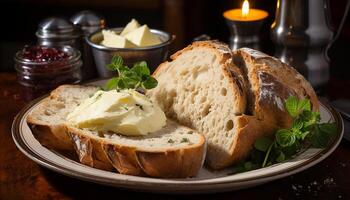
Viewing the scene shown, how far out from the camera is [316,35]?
8.32 feet

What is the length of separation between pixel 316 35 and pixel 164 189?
1263 millimetres

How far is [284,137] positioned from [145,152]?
421 millimetres

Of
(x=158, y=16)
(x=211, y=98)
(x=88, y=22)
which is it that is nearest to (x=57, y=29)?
(x=88, y=22)

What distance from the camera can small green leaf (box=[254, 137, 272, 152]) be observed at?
178 centimetres

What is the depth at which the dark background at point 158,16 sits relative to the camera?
4.13 metres

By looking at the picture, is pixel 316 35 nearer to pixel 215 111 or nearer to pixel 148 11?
pixel 215 111

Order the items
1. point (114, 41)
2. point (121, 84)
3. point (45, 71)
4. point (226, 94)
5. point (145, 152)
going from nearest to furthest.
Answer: point (145, 152)
point (226, 94)
point (121, 84)
point (45, 71)
point (114, 41)

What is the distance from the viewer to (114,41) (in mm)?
2734

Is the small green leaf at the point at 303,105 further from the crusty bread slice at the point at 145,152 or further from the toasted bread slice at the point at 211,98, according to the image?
the crusty bread slice at the point at 145,152

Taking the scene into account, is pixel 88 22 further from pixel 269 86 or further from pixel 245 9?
pixel 269 86

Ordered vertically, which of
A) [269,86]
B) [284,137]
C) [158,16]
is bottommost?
[158,16]

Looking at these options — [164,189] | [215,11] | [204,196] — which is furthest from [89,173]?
[215,11]

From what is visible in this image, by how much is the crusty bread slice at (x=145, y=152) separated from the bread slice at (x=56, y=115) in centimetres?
8

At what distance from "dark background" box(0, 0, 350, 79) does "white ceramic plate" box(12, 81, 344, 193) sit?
2355mm
